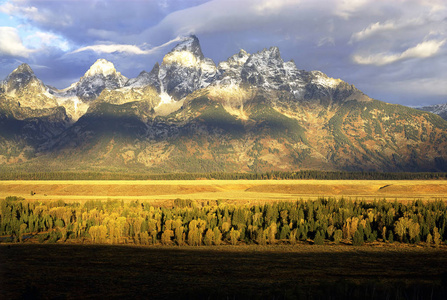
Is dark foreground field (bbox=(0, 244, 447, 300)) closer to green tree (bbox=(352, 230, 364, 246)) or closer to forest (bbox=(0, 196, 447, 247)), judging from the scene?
green tree (bbox=(352, 230, 364, 246))

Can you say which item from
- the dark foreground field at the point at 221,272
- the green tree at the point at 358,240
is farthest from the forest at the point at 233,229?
the dark foreground field at the point at 221,272

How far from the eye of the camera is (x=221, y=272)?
32875 mm

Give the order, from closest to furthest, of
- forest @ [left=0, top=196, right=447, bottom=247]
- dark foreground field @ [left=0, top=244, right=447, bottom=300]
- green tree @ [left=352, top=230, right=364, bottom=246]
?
1. dark foreground field @ [left=0, top=244, right=447, bottom=300]
2. green tree @ [left=352, top=230, right=364, bottom=246]
3. forest @ [left=0, top=196, right=447, bottom=247]

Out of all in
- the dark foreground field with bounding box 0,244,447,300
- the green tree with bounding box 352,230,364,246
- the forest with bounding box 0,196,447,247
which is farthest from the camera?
the forest with bounding box 0,196,447,247

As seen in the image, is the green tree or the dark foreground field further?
the green tree

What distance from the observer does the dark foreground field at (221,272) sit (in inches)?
998

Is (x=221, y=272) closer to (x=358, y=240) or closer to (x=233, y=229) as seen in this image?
(x=233, y=229)

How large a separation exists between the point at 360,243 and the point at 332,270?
19069mm

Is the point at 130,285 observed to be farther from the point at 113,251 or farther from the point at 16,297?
the point at 113,251

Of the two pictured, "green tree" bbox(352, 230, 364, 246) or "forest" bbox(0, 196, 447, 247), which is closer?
"green tree" bbox(352, 230, 364, 246)

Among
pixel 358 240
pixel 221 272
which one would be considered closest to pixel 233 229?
pixel 358 240

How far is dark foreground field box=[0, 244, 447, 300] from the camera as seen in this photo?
25.3 metres

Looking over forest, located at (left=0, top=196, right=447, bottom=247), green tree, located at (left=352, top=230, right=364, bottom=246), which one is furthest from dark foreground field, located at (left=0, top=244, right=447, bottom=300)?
forest, located at (left=0, top=196, right=447, bottom=247)

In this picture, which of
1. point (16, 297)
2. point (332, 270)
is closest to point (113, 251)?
point (16, 297)
